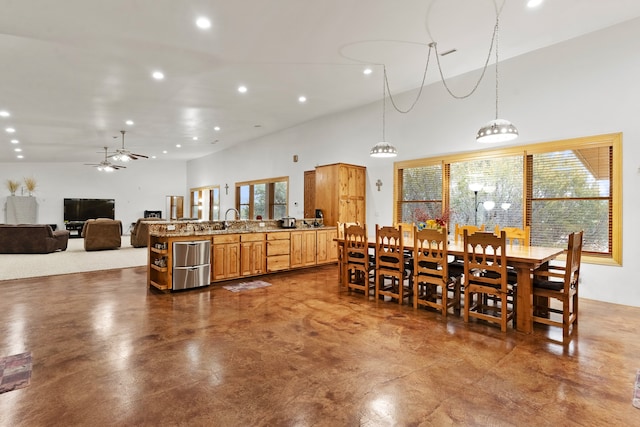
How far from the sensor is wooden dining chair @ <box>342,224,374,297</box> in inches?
187

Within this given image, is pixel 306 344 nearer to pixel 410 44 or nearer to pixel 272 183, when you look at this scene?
pixel 410 44

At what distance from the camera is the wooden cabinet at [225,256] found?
541 cm

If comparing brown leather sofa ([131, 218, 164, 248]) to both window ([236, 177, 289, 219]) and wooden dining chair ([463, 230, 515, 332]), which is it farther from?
wooden dining chair ([463, 230, 515, 332])

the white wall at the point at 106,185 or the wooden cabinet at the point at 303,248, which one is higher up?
the white wall at the point at 106,185

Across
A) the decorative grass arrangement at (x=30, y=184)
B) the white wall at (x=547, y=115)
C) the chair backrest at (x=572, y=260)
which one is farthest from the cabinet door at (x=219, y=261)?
the decorative grass arrangement at (x=30, y=184)

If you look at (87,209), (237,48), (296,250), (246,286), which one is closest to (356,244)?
(246,286)

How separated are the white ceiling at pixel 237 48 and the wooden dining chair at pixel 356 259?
2.73m

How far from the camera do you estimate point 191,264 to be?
5.03 meters

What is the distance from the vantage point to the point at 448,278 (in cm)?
401

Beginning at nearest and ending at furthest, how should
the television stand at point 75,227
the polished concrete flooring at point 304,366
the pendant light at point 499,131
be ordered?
the polished concrete flooring at point 304,366, the pendant light at point 499,131, the television stand at point 75,227

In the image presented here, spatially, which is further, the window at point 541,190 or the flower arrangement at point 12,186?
the flower arrangement at point 12,186

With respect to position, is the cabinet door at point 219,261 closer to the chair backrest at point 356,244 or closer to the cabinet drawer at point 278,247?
the cabinet drawer at point 278,247

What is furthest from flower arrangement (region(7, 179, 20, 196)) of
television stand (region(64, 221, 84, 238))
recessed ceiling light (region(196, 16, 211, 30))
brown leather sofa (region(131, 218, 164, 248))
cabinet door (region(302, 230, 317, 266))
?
recessed ceiling light (region(196, 16, 211, 30))

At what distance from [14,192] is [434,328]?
1567 centimetres
